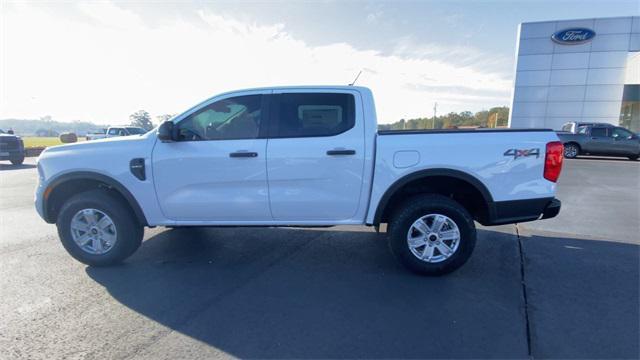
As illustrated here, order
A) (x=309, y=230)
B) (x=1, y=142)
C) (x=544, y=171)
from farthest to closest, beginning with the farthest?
1. (x=1, y=142)
2. (x=309, y=230)
3. (x=544, y=171)

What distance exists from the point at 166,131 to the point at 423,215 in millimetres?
2837

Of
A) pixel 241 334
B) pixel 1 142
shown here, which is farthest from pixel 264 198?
pixel 1 142

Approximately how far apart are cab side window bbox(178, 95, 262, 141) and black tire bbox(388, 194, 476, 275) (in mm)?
1815

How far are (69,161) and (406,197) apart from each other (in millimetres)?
3803

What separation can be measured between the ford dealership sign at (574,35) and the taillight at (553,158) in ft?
89.0

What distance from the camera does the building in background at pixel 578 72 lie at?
22750 millimetres

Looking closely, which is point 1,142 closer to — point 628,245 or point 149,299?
point 149,299

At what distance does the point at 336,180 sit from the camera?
335 cm

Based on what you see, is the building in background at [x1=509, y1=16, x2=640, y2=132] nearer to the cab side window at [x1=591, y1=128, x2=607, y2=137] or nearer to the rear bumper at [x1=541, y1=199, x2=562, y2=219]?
the cab side window at [x1=591, y1=128, x2=607, y2=137]

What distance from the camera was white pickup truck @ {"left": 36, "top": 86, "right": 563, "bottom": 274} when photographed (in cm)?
326

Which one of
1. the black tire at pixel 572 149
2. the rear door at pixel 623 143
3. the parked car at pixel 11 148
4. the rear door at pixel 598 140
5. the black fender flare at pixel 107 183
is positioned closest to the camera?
the black fender flare at pixel 107 183

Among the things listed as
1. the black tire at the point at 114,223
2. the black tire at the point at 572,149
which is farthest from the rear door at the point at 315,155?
the black tire at the point at 572,149

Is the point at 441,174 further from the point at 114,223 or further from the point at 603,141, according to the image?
the point at 603,141

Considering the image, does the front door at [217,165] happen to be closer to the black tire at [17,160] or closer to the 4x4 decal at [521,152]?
the 4x4 decal at [521,152]
